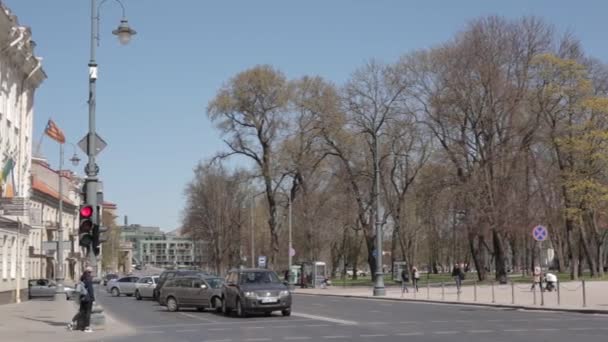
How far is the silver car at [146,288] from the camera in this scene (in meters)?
46.3

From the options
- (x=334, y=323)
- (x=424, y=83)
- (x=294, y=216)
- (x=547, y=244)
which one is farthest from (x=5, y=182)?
(x=547, y=244)

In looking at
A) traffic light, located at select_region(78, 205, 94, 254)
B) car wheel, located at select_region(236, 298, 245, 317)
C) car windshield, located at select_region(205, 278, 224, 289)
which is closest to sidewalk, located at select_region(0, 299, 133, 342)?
traffic light, located at select_region(78, 205, 94, 254)

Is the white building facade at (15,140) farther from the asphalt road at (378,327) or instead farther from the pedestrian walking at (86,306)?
the pedestrian walking at (86,306)

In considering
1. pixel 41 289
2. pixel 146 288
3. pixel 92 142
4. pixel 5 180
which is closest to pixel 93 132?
pixel 92 142

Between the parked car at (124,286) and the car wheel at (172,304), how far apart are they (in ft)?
68.9

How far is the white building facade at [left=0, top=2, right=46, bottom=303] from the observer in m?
35.6

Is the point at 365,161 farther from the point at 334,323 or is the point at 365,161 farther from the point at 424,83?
the point at 334,323

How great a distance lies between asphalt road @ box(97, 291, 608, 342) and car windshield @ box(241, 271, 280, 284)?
1.29 metres

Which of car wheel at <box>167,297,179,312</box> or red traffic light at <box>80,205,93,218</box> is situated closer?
red traffic light at <box>80,205,93,218</box>

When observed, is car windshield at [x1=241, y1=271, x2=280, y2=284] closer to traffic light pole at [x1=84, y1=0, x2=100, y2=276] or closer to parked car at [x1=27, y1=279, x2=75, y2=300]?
traffic light pole at [x1=84, y1=0, x2=100, y2=276]

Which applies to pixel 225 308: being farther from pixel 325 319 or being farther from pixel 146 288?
pixel 146 288

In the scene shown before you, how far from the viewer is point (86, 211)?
20.5 m

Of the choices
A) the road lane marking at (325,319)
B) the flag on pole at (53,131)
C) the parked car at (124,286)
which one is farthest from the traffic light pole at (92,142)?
the parked car at (124,286)

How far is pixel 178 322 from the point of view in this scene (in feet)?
81.8
